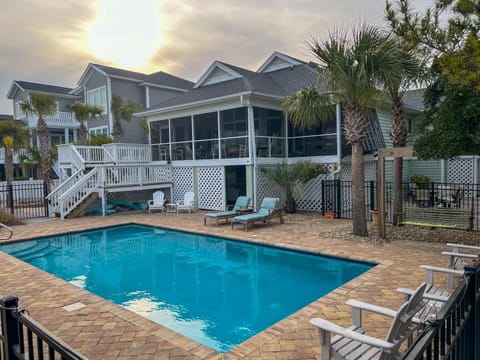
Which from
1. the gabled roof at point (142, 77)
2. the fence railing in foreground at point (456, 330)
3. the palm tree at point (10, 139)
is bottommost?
the fence railing in foreground at point (456, 330)

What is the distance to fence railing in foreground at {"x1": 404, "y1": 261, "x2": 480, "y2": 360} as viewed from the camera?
197cm

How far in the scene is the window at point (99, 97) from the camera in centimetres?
2583

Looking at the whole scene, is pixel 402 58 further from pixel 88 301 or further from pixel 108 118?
pixel 108 118

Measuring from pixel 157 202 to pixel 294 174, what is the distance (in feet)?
23.3

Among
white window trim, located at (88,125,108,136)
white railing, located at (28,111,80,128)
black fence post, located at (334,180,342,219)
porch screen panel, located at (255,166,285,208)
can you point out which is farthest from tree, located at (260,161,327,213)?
white railing, located at (28,111,80,128)

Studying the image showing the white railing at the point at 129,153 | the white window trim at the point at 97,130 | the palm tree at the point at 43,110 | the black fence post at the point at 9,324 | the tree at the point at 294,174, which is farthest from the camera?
the white window trim at the point at 97,130

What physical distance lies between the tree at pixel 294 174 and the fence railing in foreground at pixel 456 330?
435 inches

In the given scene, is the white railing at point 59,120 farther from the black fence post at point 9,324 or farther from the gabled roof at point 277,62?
the black fence post at point 9,324

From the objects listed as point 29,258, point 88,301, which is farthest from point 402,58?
point 29,258

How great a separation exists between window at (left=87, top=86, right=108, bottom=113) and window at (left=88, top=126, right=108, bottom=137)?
148cm

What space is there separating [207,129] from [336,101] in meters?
12.4

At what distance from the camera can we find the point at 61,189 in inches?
630

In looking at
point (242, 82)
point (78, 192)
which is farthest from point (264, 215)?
point (78, 192)

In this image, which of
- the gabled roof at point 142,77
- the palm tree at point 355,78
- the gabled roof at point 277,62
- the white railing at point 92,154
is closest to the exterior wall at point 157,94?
the gabled roof at point 142,77
